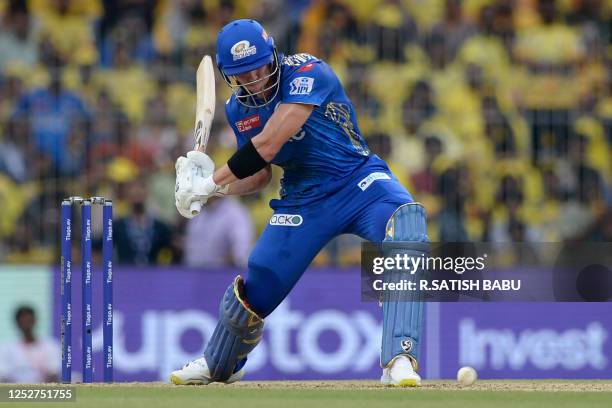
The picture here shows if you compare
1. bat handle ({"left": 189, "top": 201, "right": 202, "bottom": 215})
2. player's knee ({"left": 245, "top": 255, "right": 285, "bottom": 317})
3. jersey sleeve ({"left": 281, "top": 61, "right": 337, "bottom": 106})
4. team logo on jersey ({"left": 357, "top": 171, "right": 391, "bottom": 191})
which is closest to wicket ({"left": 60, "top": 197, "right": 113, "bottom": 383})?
bat handle ({"left": 189, "top": 201, "right": 202, "bottom": 215})

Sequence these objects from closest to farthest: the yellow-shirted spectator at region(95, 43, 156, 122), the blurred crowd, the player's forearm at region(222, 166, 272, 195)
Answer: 1. the player's forearm at region(222, 166, 272, 195)
2. the blurred crowd
3. the yellow-shirted spectator at region(95, 43, 156, 122)

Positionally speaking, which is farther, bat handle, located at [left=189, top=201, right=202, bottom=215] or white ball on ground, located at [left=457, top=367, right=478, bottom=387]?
white ball on ground, located at [left=457, top=367, right=478, bottom=387]

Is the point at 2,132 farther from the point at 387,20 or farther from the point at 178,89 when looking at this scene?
the point at 387,20

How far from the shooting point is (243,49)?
7.37 metres

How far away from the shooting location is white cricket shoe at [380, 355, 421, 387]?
23.5 feet

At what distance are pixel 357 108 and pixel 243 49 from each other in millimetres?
4742

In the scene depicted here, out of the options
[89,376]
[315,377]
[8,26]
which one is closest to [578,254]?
[315,377]

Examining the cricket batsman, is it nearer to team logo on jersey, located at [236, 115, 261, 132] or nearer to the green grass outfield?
team logo on jersey, located at [236, 115, 261, 132]

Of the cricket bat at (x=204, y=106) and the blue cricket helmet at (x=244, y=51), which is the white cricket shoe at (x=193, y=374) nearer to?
the cricket bat at (x=204, y=106)

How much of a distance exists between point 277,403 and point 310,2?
8.06 metres

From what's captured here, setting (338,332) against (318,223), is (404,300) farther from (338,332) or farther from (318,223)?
(338,332)

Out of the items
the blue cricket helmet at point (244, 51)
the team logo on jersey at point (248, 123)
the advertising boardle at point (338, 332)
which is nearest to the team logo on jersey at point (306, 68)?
the blue cricket helmet at point (244, 51)

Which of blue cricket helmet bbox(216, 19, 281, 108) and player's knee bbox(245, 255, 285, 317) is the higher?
blue cricket helmet bbox(216, 19, 281, 108)

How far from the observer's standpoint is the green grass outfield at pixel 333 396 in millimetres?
6391
